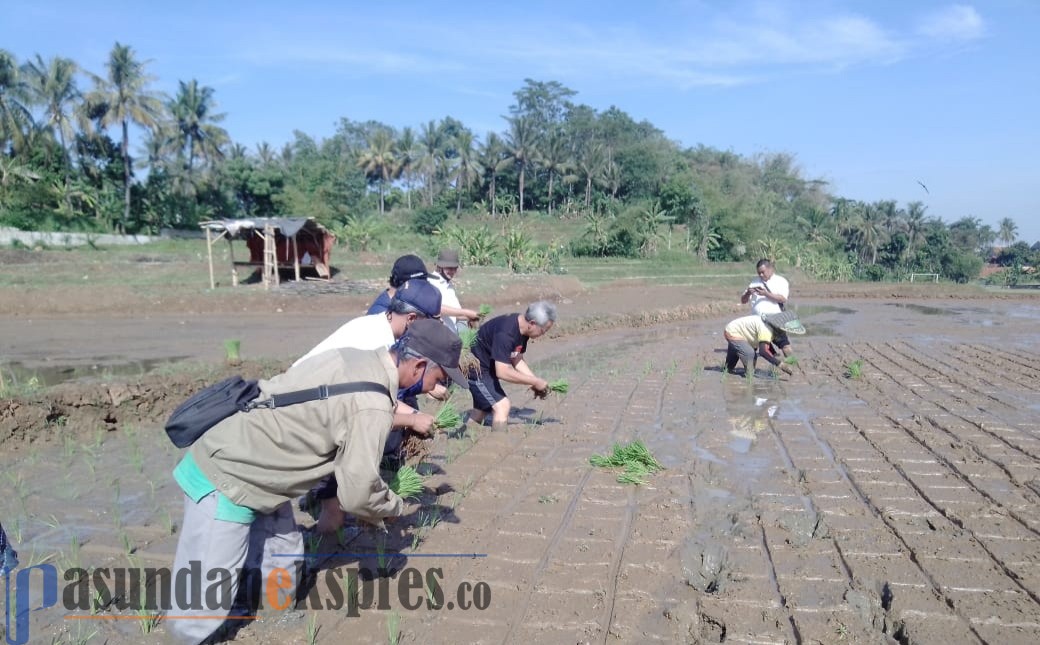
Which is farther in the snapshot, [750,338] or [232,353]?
[232,353]

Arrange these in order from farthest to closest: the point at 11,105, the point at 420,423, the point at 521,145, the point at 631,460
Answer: the point at 521,145
the point at 11,105
the point at 631,460
the point at 420,423

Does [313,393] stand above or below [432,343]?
below

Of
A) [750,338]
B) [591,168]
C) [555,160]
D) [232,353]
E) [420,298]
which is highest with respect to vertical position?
[555,160]

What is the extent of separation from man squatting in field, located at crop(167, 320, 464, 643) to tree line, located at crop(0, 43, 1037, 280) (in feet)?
99.3

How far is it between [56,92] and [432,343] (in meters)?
42.6

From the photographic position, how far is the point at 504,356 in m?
5.47

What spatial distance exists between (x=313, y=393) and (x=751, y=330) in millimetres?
6583

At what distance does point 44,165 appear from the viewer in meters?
35.9

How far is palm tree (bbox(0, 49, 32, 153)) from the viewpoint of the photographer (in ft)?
111

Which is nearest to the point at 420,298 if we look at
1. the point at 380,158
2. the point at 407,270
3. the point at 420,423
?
the point at 420,423

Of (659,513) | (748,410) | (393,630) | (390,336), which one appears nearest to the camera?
(393,630)

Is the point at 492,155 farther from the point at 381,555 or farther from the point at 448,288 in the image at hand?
the point at 381,555

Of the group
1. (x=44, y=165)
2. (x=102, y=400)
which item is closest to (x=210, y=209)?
(x=44, y=165)

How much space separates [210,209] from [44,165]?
8229 mm
